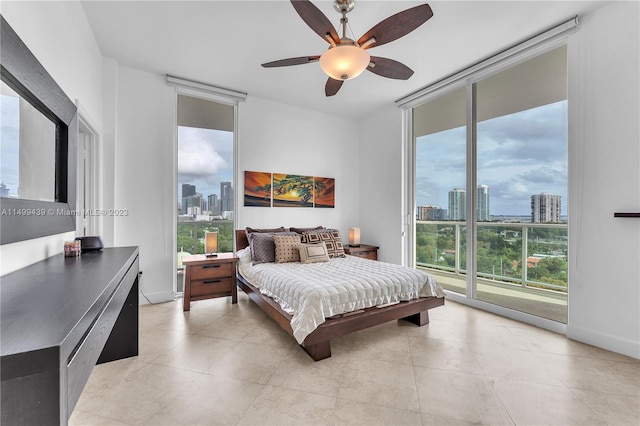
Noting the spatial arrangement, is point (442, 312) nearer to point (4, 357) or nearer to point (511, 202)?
point (511, 202)

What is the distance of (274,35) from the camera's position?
2.71 m

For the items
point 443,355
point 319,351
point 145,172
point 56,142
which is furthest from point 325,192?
point 56,142

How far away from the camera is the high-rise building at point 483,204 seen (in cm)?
333

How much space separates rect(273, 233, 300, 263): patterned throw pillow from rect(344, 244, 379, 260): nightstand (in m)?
1.11

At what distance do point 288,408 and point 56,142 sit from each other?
7.35 ft

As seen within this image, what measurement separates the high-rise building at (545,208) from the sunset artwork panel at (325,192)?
2860 millimetres

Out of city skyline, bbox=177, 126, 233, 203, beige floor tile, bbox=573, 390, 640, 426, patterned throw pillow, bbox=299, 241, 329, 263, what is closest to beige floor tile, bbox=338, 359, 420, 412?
beige floor tile, bbox=573, 390, 640, 426

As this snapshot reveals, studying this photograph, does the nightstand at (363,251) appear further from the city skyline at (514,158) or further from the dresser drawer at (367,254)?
the city skyline at (514,158)

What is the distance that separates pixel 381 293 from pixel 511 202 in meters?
2.00

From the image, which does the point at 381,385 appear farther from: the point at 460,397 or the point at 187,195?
the point at 187,195

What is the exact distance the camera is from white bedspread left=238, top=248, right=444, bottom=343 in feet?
7.02

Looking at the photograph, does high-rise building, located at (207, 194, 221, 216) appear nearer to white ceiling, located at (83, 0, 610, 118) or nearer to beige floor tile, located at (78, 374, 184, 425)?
white ceiling, located at (83, 0, 610, 118)

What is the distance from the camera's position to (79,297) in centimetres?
92

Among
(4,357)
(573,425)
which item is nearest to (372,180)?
(573,425)
